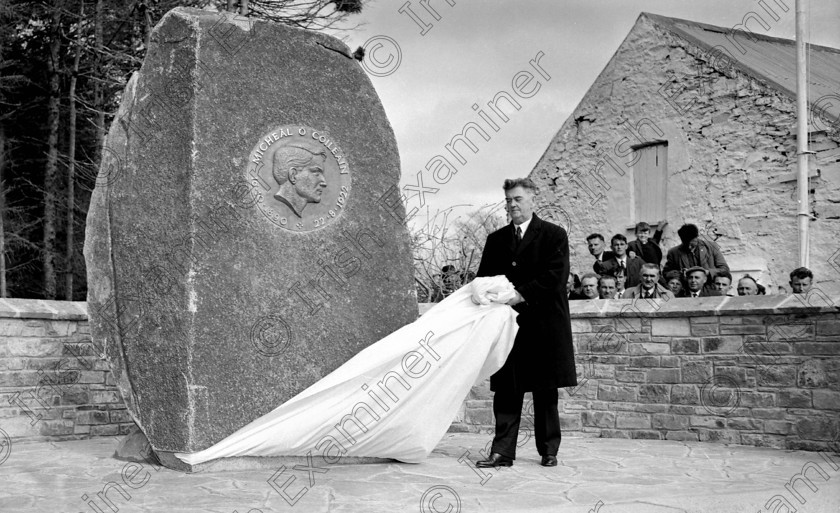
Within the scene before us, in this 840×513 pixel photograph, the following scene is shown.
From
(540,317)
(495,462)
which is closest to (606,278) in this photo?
(540,317)

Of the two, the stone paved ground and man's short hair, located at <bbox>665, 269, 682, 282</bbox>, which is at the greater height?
man's short hair, located at <bbox>665, 269, 682, 282</bbox>

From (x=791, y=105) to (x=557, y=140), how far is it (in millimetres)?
4398

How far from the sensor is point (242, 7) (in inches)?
584

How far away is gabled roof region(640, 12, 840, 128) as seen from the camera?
14.6m

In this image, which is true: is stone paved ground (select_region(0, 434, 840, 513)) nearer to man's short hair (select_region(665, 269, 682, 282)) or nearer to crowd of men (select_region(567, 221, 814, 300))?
crowd of men (select_region(567, 221, 814, 300))

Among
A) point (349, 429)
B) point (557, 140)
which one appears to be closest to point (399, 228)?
point (349, 429)

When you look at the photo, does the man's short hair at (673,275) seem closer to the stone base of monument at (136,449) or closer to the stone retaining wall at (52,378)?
the stone retaining wall at (52,378)

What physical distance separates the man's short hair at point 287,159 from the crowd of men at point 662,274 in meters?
3.67

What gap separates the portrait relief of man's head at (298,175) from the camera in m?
5.76

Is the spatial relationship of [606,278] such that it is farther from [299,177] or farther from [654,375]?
[299,177]

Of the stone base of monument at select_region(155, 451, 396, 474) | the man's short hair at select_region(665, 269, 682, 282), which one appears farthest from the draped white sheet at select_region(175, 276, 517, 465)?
the man's short hair at select_region(665, 269, 682, 282)

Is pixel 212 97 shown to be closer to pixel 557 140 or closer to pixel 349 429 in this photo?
pixel 349 429

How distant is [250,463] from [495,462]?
1489 millimetres

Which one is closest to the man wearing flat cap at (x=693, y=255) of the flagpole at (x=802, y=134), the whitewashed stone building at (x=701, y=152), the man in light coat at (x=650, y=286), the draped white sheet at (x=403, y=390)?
the man in light coat at (x=650, y=286)
